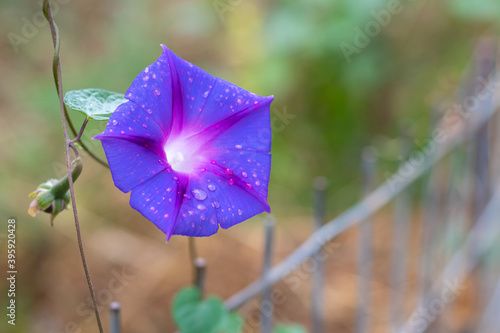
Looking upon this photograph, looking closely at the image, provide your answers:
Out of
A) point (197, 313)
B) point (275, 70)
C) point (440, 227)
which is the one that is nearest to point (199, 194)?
point (197, 313)

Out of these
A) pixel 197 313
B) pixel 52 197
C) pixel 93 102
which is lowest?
pixel 197 313

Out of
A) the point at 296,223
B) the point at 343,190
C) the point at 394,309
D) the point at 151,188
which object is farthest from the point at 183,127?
the point at 343,190

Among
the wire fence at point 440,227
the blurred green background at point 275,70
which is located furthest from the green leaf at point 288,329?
the blurred green background at point 275,70

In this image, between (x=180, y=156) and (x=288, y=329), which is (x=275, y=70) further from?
(x=180, y=156)

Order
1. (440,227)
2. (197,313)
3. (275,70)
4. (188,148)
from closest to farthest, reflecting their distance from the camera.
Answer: (188,148)
(197,313)
(440,227)
(275,70)

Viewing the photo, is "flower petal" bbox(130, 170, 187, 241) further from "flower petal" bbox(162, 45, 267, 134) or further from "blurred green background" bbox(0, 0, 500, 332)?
"blurred green background" bbox(0, 0, 500, 332)

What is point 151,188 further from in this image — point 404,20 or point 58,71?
point 404,20
